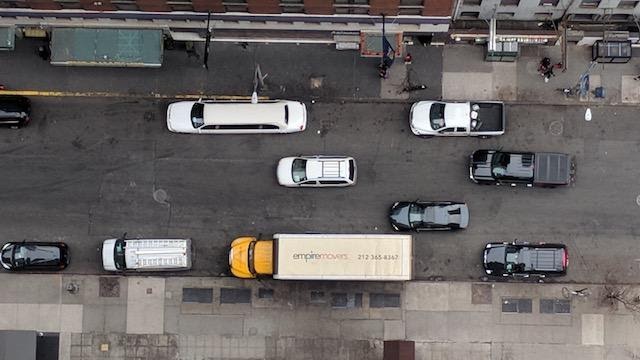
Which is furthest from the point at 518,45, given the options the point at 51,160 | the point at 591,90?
the point at 51,160

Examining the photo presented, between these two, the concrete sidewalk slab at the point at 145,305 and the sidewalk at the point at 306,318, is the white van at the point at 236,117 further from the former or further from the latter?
the concrete sidewalk slab at the point at 145,305

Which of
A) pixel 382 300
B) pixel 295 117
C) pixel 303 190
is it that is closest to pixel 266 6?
pixel 295 117

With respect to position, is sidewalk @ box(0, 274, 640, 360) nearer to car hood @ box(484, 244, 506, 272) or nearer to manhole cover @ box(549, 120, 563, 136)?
car hood @ box(484, 244, 506, 272)

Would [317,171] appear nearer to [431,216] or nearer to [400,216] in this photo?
[400,216]

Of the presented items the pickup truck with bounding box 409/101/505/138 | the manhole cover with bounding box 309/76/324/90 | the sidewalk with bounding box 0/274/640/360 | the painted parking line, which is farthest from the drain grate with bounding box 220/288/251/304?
the pickup truck with bounding box 409/101/505/138

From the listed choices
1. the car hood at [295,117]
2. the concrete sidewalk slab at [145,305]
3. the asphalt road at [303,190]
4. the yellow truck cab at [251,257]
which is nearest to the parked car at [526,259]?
the asphalt road at [303,190]

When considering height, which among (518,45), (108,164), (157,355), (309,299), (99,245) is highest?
(518,45)

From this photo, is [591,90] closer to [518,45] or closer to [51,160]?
[518,45]
